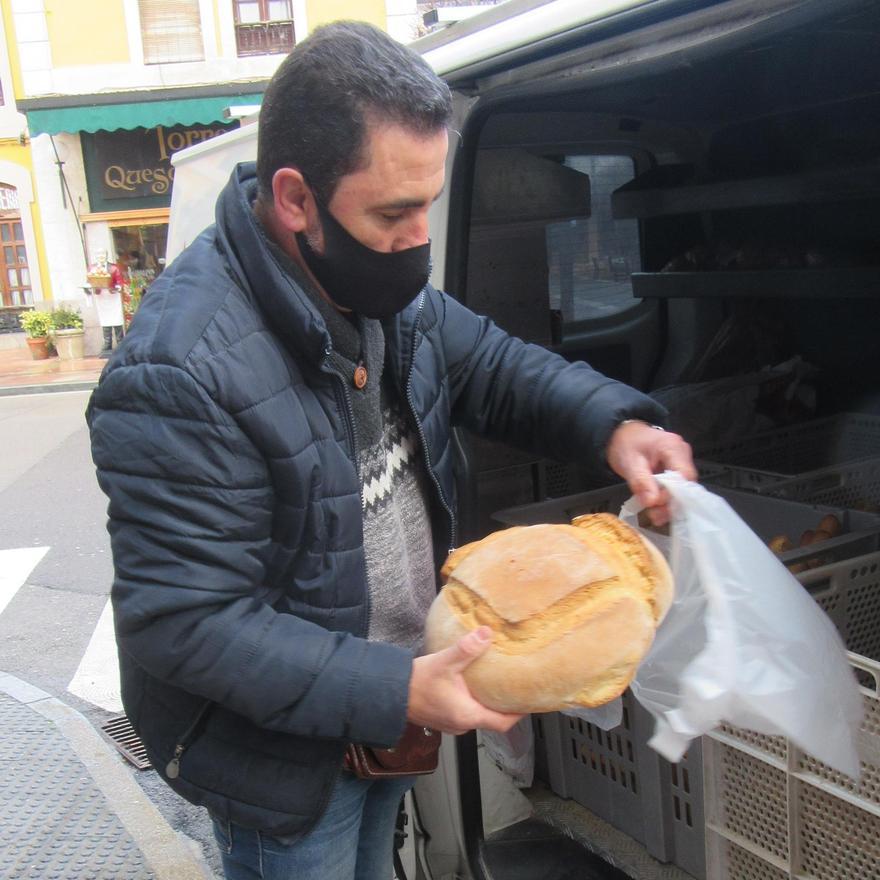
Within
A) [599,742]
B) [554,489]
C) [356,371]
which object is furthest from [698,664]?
[554,489]

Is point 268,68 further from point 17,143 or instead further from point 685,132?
point 685,132

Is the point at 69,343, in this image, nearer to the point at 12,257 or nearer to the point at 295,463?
the point at 12,257

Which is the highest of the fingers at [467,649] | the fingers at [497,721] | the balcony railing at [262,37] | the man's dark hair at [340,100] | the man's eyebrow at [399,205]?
the balcony railing at [262,37]

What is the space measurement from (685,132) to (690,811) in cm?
236

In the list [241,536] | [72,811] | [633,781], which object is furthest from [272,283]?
[72,811]

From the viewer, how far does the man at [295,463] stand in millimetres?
1377

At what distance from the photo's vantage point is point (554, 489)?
10.6 feet

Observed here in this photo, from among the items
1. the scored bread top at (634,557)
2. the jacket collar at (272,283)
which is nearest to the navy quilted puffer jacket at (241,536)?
the jacket collar at (272,283)

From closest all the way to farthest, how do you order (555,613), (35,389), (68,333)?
(555,613) → (35,389) → (68,333)

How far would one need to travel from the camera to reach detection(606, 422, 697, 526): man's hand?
5.54 feet

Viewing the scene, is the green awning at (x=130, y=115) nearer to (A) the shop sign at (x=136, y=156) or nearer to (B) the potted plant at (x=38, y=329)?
(A) the shop sign at (x=136, y=156)

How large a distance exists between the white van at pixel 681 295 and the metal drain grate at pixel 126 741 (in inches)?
68.2

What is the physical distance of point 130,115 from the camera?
16984 mm

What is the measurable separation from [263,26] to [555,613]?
18526mm
